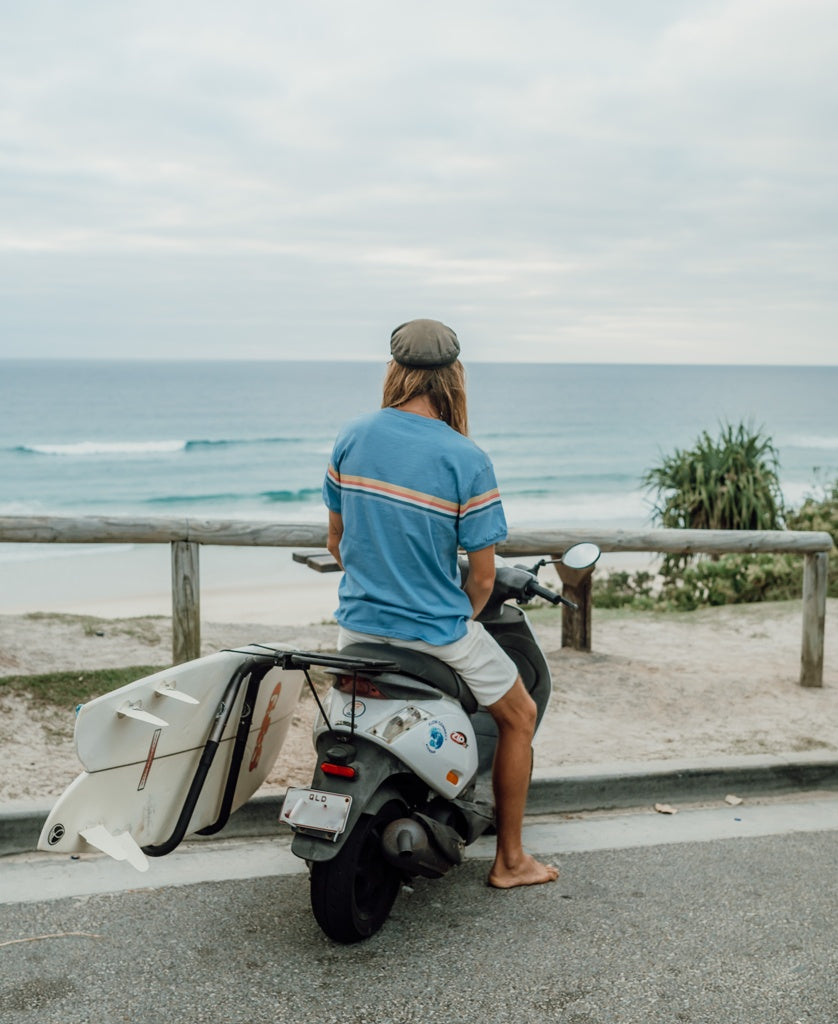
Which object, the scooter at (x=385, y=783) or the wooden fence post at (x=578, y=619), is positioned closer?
the scooter at (x=385, y=783)

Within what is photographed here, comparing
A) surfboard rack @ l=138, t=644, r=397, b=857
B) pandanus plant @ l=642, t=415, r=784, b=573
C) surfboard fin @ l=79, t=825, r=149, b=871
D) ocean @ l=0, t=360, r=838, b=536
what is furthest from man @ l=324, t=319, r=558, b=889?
pandanus plant @ l=642, t=415, r=784, b=573

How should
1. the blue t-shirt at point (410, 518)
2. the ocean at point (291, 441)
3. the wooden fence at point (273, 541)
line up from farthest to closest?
1. the ocean at point (291, 441)
2. the wooden fence at point (273, 541)
3. the blue t-shirt at point (410, 518)

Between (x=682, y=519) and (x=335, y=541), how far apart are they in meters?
9.25

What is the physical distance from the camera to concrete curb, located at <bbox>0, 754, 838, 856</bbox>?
4.31 m

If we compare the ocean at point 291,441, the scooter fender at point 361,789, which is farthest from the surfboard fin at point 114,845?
the ocean at point 291,441

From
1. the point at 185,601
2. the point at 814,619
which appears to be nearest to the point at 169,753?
the point at 185,601

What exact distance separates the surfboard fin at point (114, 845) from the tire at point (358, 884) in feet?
1.72

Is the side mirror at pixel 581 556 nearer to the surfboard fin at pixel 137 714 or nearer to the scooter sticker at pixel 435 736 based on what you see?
the scooter sticker at pixel 435 736

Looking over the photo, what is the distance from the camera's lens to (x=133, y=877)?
3854 mm

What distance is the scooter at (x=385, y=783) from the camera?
3227mm

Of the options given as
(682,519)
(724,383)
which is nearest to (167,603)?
(682,519)

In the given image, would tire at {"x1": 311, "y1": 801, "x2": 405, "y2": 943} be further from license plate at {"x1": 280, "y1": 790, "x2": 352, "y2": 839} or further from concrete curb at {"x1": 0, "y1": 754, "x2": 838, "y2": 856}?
concrete curb at {"x1": 0, "y1": 754, "x2": 838, "y2": 856}

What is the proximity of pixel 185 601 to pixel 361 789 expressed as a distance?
2.65 m

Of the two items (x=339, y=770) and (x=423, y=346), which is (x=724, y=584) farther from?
(x=339, y=770)
